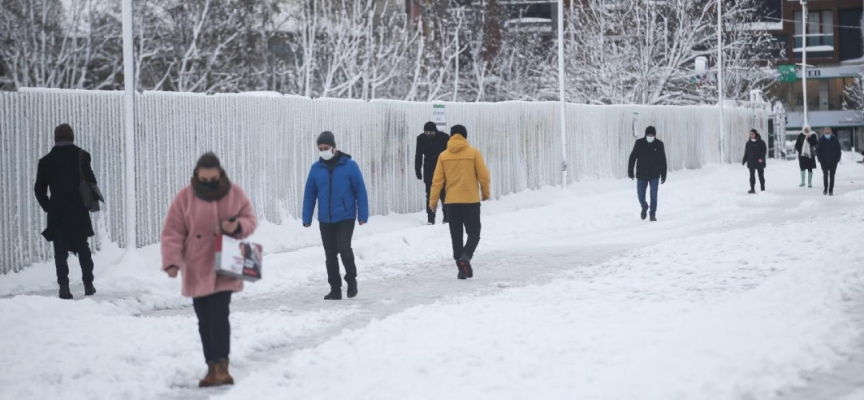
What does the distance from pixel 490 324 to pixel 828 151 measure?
2236cm

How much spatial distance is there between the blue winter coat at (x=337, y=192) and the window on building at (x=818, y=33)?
8329 centimetres

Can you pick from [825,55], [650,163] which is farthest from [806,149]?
[825,55]

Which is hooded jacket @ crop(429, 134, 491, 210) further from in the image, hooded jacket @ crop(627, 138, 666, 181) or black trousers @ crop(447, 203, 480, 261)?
hooded jacket @ crop(627, 138, 666, 181)

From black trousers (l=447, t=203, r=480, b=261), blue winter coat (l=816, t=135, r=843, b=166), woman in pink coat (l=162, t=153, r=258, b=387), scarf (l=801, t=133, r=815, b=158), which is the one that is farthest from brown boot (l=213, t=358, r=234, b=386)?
scarf (l=801, t=133, r=815, b=158)

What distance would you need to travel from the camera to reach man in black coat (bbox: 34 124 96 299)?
544 inches

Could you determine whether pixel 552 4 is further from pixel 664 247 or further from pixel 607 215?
pixel 664 247

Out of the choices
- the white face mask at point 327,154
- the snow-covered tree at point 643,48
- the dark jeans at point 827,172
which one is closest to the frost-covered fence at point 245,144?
the white face mask at point 327,154

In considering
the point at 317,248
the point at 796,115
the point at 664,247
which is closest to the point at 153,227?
the point at 317,248

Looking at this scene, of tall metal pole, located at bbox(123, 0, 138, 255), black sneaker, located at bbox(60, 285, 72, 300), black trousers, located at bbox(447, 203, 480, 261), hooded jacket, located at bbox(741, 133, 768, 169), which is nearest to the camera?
black sneaker, located at bbox(60, 285, 72, 300)

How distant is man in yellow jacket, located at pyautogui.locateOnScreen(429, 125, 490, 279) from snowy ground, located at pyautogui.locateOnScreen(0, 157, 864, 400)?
0.50m

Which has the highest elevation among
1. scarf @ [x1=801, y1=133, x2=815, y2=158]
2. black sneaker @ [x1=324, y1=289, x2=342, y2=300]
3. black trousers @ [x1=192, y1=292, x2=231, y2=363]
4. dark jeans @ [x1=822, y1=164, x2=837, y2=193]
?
scarf @ [x1=801, y1=133, x2=815, y2=158]

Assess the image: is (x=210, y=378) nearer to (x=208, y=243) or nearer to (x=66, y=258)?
(x=208, y=243)

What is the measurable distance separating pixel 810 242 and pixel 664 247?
1.93 meters

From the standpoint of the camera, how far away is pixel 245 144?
67.0 feet
